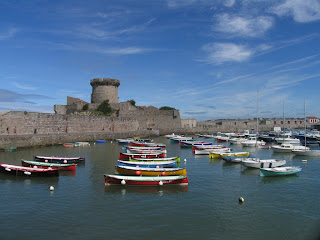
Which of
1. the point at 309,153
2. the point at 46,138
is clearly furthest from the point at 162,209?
the point at 46,138

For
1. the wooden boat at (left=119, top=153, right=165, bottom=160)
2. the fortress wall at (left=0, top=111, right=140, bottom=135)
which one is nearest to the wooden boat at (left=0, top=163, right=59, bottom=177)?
the wooden boat at (left=119, top=153, right=165, bottom=160)

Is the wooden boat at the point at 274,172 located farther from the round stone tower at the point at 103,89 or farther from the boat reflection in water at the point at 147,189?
the round stone tower at the point at 103,89

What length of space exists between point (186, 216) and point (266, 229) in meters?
2.01

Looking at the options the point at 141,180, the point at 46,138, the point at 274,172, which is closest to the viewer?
the point at 141,180

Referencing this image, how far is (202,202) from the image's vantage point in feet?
28.2

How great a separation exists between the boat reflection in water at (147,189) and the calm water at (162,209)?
3 centimetres

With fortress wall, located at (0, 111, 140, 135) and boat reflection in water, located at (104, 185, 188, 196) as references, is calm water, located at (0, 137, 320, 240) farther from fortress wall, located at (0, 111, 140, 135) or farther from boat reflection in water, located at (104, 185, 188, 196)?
fortress wall, located at (0, 111, 140, 135)

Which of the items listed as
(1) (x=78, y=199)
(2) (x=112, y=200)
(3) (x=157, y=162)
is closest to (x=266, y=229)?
(2) (x=112, y=200)

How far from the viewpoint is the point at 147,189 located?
32.5 ft

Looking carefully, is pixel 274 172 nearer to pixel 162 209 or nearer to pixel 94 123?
pixel 162 209

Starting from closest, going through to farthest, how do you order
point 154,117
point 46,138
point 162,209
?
point 162,209
point 46,138
point 154,117

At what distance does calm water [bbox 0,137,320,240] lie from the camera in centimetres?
651

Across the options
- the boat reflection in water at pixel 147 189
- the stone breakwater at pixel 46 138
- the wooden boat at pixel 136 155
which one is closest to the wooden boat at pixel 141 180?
the boat reflection in water at pixel 147 189

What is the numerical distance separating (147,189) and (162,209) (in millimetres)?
1997
